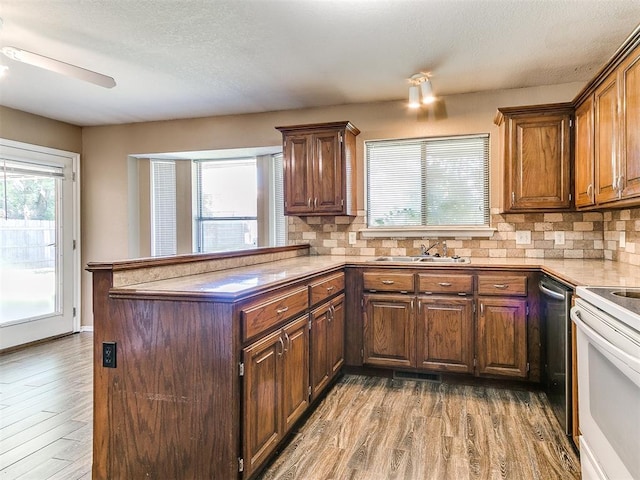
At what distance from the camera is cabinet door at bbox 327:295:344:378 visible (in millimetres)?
2968

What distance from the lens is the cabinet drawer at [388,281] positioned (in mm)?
3217

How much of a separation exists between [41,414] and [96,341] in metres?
1.30

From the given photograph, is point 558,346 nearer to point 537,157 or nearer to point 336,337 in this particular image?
point 336,337

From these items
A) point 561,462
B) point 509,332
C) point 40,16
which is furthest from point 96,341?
point 509,332

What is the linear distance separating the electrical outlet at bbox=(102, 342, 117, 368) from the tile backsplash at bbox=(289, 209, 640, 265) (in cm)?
258

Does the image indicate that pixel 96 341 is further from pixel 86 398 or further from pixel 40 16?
pixel 40 16

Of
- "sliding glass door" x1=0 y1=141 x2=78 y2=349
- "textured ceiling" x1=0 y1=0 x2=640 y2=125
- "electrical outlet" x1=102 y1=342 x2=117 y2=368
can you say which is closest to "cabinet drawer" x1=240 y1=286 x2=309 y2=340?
"electrical outlet" x1=102 y1=342 x2=117 y2=368

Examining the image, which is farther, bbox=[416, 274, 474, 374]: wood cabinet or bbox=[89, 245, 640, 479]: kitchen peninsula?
bbox=[416, 274, 474, 374]: wood cabinet

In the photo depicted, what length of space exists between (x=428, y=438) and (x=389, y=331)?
1020 millimetres

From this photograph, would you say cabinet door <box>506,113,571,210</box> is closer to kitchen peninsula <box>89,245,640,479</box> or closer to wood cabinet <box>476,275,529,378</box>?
wood cabinet <box>476,275,529,378</box>

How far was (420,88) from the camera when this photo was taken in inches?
135

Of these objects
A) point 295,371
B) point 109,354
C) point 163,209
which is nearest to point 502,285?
point 295,371

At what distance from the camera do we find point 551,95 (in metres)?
3.57

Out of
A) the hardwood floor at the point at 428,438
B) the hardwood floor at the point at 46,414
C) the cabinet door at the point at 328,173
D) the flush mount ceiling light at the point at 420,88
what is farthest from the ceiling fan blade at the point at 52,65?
the hardwood floor at the point at 428,438
